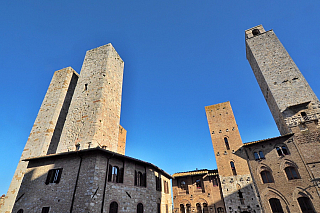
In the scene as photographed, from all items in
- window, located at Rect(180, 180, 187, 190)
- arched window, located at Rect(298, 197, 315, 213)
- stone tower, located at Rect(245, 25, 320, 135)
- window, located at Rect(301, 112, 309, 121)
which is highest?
stone tower, located at Rect(245, 25, 320, 135)

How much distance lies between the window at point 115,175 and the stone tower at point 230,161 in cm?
1363

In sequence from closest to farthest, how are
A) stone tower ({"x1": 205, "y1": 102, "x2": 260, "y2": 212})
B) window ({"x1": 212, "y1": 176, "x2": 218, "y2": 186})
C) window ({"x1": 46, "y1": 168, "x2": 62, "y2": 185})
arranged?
window ({"x1": 46, "y1": 168, "x2": 62, "y2": 185})
stone tower ({"x1": 205, "y1": 102, "x2": 260, "y2": 212})
window ({"x1": 212, "y1": 176, "x2": 218, "y2": 186})

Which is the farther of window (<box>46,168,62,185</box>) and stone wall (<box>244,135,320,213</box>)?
stone wall (<box>244,135,320,213</box>)

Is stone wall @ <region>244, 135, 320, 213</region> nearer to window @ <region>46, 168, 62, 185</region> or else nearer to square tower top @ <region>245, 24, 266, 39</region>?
square tower top @ <region>245, 24, 266, 39</region>

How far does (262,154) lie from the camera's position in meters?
19.5

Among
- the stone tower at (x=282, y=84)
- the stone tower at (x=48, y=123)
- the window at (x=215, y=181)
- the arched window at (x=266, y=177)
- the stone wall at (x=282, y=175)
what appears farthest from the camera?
the window at (x=215, y=181)

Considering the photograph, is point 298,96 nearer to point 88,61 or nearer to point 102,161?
point 102,161

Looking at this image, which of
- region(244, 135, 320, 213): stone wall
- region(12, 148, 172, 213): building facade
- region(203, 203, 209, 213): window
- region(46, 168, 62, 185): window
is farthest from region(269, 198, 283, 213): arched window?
region(46, 168, 62, 185): window

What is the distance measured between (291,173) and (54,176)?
21924mm

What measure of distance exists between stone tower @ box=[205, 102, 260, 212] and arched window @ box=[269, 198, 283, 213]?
4.28 ft

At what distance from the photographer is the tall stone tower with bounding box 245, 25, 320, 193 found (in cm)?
1720

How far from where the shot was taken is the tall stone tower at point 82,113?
16.5 m

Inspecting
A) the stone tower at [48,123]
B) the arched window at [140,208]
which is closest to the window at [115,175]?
the arched window at [140,208]

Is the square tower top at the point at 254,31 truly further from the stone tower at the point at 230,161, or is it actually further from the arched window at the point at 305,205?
the arched window at the point at 305,205
